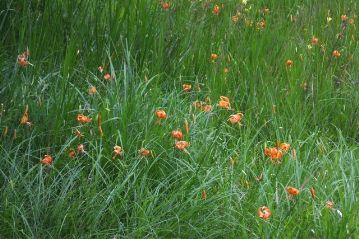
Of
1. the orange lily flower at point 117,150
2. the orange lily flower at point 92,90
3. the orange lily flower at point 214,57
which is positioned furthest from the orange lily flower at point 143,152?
the orange lily flower at point 214,57

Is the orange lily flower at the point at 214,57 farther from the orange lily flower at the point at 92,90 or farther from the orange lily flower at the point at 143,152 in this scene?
the orange lily flower at the point at 143,152

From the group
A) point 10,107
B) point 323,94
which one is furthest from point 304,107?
point 10,107

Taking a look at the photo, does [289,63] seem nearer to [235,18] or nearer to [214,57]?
[214,57]

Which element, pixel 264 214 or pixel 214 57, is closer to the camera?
pixel 264 214

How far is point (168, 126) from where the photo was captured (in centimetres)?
335

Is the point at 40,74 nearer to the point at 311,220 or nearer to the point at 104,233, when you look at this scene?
the point at 104,233

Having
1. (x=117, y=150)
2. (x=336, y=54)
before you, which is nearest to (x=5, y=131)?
(x=117, y=150)

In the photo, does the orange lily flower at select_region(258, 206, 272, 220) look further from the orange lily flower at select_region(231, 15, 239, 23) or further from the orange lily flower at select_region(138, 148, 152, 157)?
the orange lily flower at select_region(231, 15, 239, 23)

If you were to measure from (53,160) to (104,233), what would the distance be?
0.42 meters

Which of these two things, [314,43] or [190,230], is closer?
[190,230]

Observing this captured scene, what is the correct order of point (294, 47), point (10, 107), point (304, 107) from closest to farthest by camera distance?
point (10, 107) → point (304, 107) → point (294, 47)

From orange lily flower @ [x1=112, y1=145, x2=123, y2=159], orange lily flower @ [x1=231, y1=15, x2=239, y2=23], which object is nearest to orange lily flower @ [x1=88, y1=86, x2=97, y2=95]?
orange lily flower @ [x1=112, y1=145, x2=123, y2=159]

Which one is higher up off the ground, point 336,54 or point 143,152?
point 143,152

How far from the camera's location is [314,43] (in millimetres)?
4828
